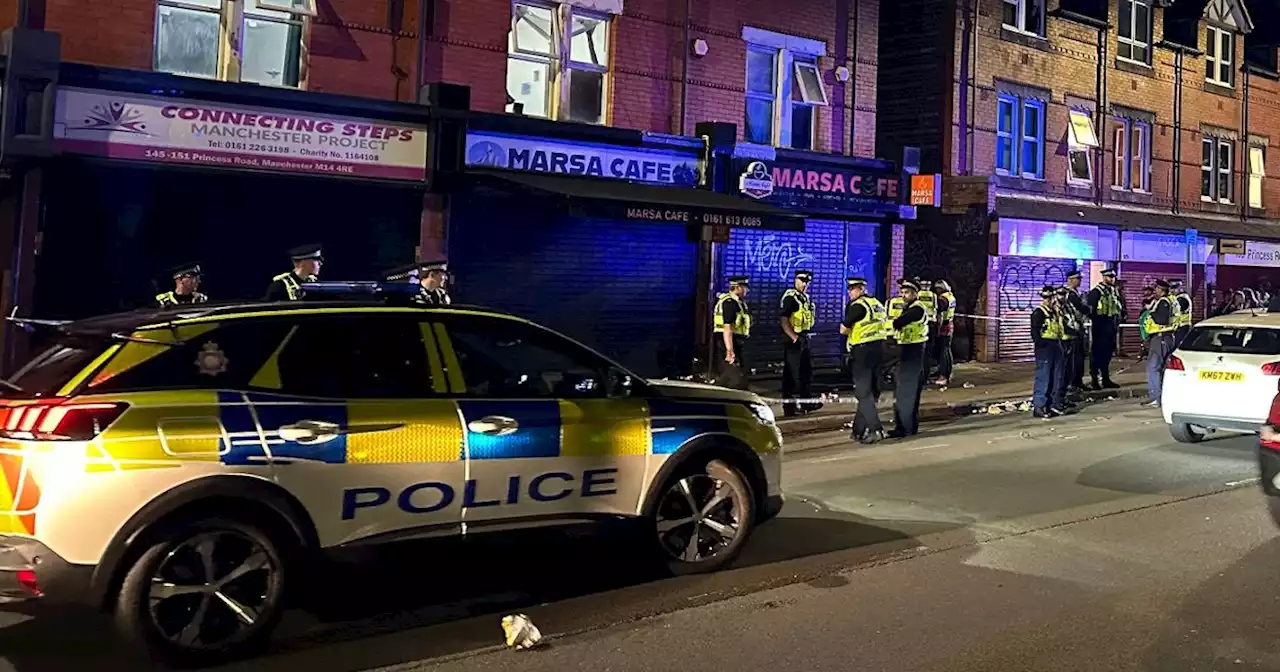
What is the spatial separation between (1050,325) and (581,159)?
6286mm

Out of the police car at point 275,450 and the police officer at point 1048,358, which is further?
the police officer at point 1048,358

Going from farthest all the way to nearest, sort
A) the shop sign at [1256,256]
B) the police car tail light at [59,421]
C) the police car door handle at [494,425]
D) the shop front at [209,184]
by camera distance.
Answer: the shop sign at [1256,256], the shop front at [209,184], the police car door handle at [494,425], the police car tail light at [59,421]

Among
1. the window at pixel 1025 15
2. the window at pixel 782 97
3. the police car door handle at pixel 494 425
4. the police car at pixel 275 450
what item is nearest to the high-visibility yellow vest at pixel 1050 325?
the window at pixel 782 97

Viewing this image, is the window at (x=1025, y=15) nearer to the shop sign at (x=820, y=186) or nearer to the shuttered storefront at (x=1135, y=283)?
the shuttered storefront at (x=1135, y=283)

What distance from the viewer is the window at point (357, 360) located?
5.25 m

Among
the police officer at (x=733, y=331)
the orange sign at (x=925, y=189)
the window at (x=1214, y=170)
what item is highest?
the window at (x=1214, y=170)

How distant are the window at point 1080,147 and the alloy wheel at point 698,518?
1875 cm

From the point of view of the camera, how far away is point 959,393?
16.7 m

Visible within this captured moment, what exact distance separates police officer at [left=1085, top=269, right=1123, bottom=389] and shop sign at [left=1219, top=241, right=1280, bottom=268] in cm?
1047

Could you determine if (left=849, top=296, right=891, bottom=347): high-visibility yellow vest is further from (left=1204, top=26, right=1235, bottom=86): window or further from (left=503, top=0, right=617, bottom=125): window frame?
(left=1204, top=26, right=1235, bottom=86): window

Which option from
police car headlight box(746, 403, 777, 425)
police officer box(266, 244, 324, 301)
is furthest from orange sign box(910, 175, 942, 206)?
police car headlight box(746, 403, 777, 425)

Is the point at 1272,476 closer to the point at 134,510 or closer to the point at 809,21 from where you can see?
the point at 134,510

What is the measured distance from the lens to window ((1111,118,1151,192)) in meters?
24.2

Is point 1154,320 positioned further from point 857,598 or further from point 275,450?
point 275,450
